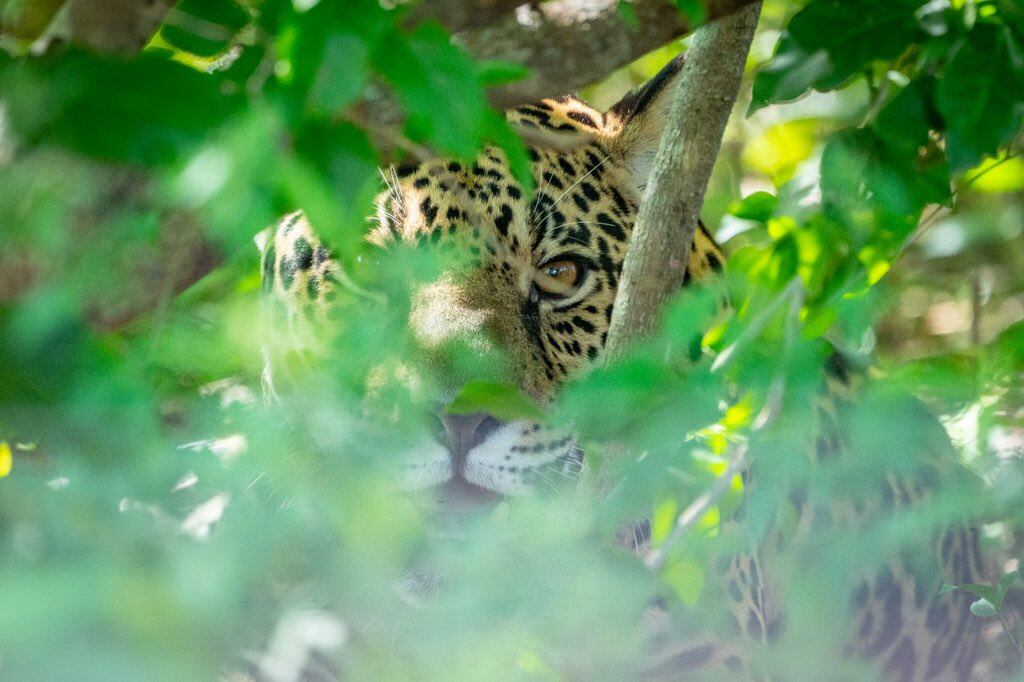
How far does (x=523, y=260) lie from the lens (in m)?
3.57

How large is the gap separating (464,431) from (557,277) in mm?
907

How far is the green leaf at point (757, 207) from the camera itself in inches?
104

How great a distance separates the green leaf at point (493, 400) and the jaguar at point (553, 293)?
1.17 m

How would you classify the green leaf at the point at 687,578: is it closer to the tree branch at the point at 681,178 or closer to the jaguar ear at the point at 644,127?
the tree branch at the point at 681,178

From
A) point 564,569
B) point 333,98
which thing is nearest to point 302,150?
point 333,98

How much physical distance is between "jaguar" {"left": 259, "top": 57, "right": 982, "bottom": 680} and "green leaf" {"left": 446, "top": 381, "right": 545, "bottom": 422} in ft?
3.84

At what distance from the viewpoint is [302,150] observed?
57.0 inches

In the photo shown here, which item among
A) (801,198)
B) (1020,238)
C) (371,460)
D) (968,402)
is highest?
(371,460)

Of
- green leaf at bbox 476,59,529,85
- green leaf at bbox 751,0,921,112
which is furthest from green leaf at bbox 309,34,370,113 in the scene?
green leaf at bbox 751,0,921,112

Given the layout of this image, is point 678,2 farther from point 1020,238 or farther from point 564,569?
point 1020,238

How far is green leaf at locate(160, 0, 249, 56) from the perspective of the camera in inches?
70.5

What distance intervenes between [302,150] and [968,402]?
163 centimetres

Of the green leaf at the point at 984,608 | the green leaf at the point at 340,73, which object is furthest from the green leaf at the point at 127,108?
the green leaf at the point at 984,608

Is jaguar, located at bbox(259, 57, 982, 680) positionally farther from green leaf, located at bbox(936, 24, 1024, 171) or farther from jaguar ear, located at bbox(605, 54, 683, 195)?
green leaf, located at bbox(936, 24, 1024, 171)
